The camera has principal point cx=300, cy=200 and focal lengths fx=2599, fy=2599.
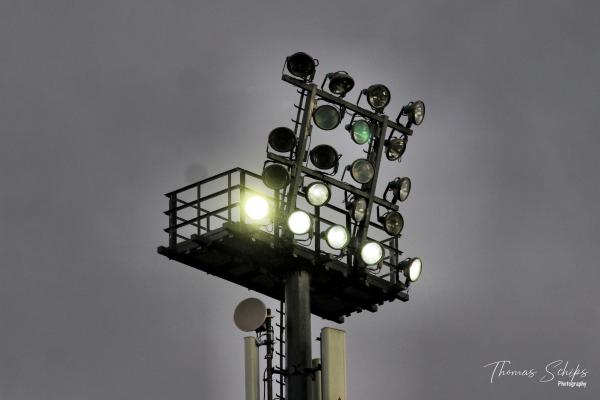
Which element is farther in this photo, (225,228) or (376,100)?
(376,100)

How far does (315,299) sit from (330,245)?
9.08ft

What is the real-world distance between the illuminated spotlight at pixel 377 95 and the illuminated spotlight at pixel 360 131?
30.7 inches

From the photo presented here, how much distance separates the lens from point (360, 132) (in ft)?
203

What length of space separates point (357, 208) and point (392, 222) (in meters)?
0.91

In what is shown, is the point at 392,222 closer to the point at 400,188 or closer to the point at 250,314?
the point at 400,188

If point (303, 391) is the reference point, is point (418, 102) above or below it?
above

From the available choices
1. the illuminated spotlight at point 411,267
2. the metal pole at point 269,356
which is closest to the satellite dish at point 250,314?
the metal pole at point 269,356

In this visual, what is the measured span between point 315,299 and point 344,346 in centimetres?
335

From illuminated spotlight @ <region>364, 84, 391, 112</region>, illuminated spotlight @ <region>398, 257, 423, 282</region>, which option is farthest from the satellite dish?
illuminated spotlight @ <region>364, 84, 391, 112</region>

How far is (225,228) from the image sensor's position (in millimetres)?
58656

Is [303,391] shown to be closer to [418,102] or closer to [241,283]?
[241,283]

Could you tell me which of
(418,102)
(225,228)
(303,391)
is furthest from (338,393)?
(418,102)

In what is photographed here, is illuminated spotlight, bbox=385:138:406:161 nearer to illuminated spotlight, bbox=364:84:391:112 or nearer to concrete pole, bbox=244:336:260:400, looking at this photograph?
illuminated spotlight, bbox=364:84:391:112

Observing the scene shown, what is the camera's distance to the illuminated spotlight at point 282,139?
2366 inches
